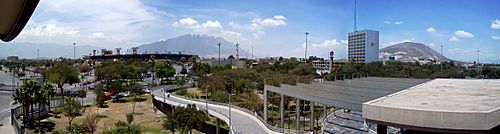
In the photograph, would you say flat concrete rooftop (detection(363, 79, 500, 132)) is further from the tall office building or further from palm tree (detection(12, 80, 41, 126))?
the tall office building

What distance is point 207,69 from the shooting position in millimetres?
100375

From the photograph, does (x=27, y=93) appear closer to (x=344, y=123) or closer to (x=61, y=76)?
(x=61, y=76)

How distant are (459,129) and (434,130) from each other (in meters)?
0.99

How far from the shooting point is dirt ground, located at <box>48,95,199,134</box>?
41031mm

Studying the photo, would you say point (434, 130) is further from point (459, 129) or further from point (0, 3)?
point (0, 3)

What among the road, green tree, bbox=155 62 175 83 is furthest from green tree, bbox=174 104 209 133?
green tree, bbox=155 62 175 83

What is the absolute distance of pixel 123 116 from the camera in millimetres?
47719

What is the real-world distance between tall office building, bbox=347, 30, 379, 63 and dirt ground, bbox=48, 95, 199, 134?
114 m

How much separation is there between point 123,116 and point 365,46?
407 ft

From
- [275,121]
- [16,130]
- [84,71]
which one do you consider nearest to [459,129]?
[275,121]

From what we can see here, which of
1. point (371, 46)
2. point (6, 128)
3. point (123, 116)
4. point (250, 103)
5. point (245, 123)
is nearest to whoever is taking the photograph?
point (245, 123)

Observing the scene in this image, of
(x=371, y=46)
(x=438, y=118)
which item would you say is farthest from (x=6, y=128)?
(x=371, y=46)

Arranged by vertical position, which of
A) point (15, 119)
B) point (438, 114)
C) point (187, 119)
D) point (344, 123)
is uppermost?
point (438, 114)

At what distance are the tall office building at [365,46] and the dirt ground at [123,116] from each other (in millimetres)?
113684
